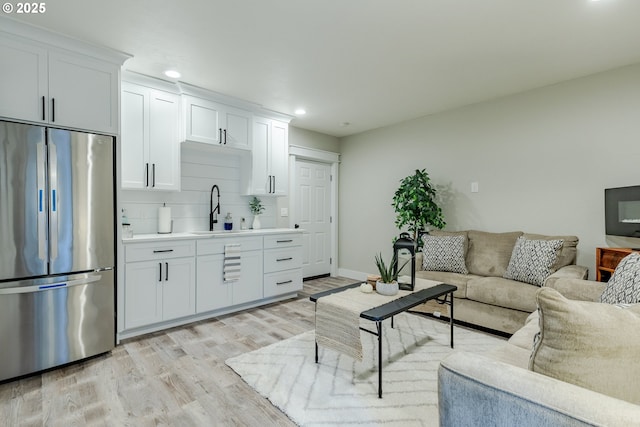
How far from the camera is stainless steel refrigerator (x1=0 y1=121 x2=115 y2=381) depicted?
7.30 ft

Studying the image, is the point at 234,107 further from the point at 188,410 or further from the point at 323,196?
the point at 188,410

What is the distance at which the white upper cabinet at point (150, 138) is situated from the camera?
3.10 m

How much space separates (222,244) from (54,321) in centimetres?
155

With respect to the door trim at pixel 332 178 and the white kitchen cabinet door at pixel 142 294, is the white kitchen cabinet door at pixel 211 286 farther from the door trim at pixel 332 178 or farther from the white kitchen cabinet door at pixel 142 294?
the door trim at pixel 332 178

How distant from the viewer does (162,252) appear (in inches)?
121

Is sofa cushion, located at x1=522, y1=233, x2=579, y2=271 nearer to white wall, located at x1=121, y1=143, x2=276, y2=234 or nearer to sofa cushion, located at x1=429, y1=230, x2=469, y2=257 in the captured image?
sofa cushion, located at x1=429, y1=230, x2=469, y2=257

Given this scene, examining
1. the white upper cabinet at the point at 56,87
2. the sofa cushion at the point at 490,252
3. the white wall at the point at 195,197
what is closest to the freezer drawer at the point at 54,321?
the white wall at the point at 195,197

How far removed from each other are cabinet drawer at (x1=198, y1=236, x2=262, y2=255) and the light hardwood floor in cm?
84

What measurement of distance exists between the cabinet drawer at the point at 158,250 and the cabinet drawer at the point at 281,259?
97 centimetres

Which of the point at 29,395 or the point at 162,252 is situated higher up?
the point at 162,252

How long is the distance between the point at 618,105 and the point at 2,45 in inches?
203

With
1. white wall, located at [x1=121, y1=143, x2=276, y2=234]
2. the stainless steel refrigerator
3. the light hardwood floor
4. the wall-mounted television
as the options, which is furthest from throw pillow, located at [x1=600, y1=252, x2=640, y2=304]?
white wall, located at [x1=121, y1=143, x2=276, y2=234]

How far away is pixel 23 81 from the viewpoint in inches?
90.9

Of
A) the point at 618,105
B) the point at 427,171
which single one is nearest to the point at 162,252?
the point at 427,171
